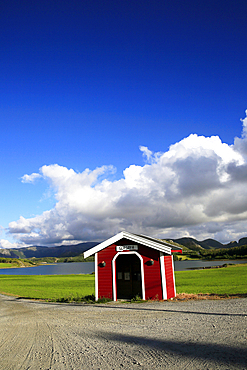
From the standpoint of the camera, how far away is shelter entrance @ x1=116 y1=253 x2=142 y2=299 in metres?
18.5

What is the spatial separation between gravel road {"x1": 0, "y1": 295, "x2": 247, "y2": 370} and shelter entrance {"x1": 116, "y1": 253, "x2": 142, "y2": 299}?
6.64 m

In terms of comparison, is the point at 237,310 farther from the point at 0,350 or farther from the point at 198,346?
the point at 0,350

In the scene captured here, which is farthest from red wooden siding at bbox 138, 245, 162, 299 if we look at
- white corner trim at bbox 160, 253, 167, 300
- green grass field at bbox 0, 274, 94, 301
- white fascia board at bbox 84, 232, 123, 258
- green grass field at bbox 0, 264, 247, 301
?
green grass field at bbox 0, 274, 94, 301

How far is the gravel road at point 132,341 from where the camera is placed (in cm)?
569

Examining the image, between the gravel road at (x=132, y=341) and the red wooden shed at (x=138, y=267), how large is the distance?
12.1 ft

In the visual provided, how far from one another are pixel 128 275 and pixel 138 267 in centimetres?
105

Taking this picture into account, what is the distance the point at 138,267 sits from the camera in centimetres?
1870

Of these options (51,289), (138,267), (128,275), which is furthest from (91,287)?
(138,267)

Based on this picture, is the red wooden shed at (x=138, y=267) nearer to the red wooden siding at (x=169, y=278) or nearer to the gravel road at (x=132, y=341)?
the red wooden siding at (x=169, y=278)

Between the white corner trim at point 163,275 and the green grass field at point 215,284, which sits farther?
the green grass field at point 215,284

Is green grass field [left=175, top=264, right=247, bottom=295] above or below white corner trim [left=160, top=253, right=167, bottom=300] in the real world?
below

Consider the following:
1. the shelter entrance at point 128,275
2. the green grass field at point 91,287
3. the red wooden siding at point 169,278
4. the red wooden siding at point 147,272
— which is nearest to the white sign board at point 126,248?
the red wooden siding at point 147,272

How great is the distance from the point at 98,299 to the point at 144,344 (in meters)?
10.5

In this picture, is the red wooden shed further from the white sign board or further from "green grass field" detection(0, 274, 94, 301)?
"green grass field" detection(0, 274, 94, 301)
